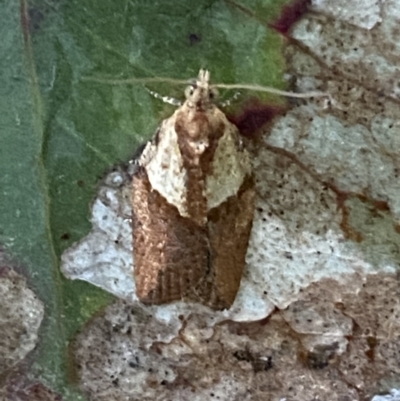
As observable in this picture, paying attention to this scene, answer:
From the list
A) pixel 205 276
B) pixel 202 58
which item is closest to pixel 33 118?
pixel 202 58

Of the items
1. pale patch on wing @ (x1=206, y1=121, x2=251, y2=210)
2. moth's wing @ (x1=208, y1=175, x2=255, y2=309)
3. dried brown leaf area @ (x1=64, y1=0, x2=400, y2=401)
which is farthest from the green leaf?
moth's wing @ (x1=208, y1=175, x2=255, y2=309)

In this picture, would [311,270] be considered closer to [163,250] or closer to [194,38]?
[163,250]

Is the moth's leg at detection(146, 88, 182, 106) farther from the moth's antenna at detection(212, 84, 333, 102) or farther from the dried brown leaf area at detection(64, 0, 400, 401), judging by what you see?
the dried brown leaf area at detection(64, 0, 400, 401)

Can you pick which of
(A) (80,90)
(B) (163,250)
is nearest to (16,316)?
(B) (163,250)

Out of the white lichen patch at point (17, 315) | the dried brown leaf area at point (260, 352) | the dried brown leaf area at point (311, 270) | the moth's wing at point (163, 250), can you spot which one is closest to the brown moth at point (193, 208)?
the moth's wing at point (163, 250)

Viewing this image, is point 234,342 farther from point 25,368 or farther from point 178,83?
point 178,83

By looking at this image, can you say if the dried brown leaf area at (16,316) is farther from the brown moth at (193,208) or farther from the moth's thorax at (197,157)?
the moth's thorax at (197,157)

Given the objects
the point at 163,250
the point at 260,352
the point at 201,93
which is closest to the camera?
the point at 201,93
